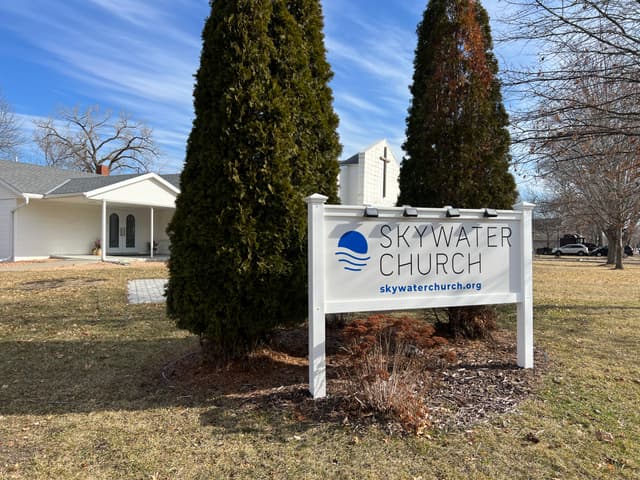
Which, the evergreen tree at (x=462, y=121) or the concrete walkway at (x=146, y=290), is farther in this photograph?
the concrete walkway at (x=146, y=290)

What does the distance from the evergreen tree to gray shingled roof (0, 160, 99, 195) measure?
18425 millimetres

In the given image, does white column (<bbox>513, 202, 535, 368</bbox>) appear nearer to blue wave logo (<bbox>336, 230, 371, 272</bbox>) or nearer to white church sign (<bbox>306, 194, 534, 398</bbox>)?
white church sign (<bbox>306, 194, 534, 398</bbox>)

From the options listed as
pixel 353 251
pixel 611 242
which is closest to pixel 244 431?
pixel 353 251

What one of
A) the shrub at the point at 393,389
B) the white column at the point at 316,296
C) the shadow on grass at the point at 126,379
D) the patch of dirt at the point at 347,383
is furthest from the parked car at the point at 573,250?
the white column at the point at 316,296

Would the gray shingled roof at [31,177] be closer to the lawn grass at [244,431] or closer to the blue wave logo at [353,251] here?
the lawn grass at [244,431]

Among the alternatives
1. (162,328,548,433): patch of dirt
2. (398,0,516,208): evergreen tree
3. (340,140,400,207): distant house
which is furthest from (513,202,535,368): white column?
(340,140,400,207): distant house

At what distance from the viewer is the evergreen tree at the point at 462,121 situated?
5461 mm

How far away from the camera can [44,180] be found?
20719 millimetres

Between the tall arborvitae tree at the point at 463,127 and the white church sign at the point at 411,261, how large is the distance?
0.99 m

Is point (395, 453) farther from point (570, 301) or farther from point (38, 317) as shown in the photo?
point (570, 301)

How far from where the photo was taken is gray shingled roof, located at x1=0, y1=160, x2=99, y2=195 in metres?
18.8

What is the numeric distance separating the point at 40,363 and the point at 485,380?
476 centimetres

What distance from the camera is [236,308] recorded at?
3977 mm

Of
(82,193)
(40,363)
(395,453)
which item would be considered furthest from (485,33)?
(82,193)
